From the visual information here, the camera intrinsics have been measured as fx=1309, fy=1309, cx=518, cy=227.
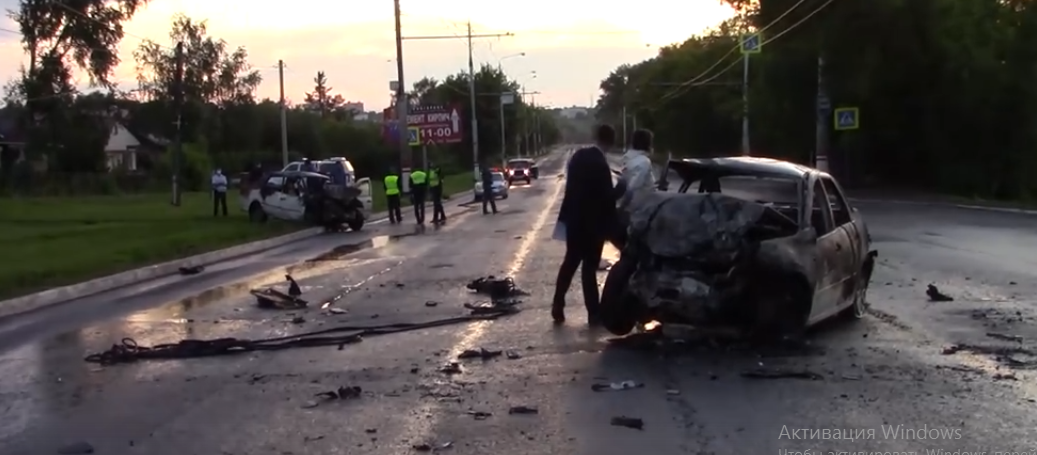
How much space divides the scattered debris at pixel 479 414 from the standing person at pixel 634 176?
3.89 m

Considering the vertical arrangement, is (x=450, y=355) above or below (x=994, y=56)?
below

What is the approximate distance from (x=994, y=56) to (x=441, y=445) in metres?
47.7

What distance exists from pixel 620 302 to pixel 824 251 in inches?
72.5

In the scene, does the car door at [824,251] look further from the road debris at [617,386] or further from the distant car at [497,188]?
the distant car at [497,188]

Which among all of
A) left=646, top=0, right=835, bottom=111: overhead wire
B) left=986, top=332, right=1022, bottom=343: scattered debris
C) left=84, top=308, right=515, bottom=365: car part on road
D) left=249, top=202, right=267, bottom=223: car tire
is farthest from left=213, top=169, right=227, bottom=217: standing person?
left=986, top=332, right=1022, bottom=343: scattered debris

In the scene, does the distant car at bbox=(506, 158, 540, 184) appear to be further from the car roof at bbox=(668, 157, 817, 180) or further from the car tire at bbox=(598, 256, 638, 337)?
the car tire at bbox=(598, 256, 638, 337)

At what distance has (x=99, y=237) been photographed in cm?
3059

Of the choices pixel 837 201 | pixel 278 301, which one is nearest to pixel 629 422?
pixel 837 201

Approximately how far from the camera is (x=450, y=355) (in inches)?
430

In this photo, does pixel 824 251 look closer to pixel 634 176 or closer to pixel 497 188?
pixel 634 176

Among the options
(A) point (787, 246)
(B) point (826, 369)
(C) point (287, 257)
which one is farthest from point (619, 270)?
(C) point (287, 257)

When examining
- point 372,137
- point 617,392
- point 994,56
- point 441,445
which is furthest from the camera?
point 372,137

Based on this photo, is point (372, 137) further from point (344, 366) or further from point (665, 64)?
point (344, 366)

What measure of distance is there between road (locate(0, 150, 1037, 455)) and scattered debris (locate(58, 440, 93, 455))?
0.08 m
